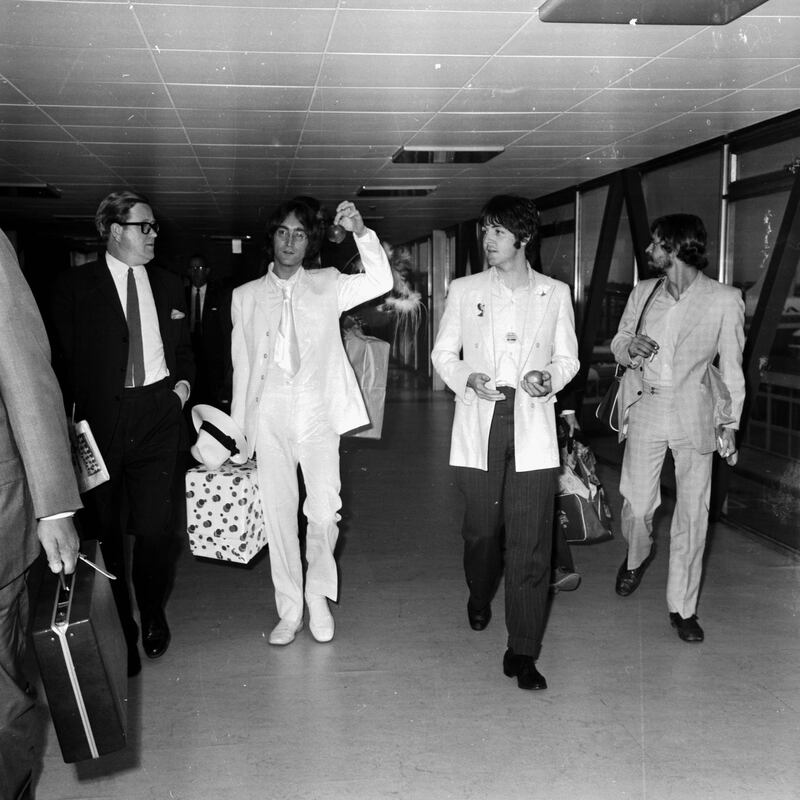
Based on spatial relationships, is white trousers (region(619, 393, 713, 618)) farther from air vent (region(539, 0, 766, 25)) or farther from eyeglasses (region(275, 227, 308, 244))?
eyeglasses (region(275, 227, 308, 244))

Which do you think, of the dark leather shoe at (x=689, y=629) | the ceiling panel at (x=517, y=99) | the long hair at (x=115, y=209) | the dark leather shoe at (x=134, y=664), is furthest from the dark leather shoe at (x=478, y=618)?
the ceiling panel at (x=517, y=99)

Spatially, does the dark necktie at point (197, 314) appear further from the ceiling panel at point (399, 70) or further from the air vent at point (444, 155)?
the ceiling panel at point (399, 70)

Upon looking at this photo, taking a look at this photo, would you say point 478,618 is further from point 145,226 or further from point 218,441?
point 145,226

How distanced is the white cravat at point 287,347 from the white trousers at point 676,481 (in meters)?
1.68

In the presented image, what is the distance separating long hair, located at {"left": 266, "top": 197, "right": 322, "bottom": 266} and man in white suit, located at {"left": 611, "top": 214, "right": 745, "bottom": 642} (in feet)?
5.16

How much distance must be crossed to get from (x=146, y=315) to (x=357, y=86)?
2191mm

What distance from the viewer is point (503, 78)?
519 cm

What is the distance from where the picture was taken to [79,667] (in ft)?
6.58

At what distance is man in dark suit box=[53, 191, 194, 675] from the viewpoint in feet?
12.4

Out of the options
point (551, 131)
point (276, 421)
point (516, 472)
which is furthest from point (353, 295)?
point (551, 131)

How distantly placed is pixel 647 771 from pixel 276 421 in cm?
202

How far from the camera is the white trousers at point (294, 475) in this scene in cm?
405

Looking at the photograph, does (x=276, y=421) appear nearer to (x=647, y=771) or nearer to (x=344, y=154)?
(x=647, y=771)

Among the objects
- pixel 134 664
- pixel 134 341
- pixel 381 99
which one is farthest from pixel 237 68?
pixel 134 664
